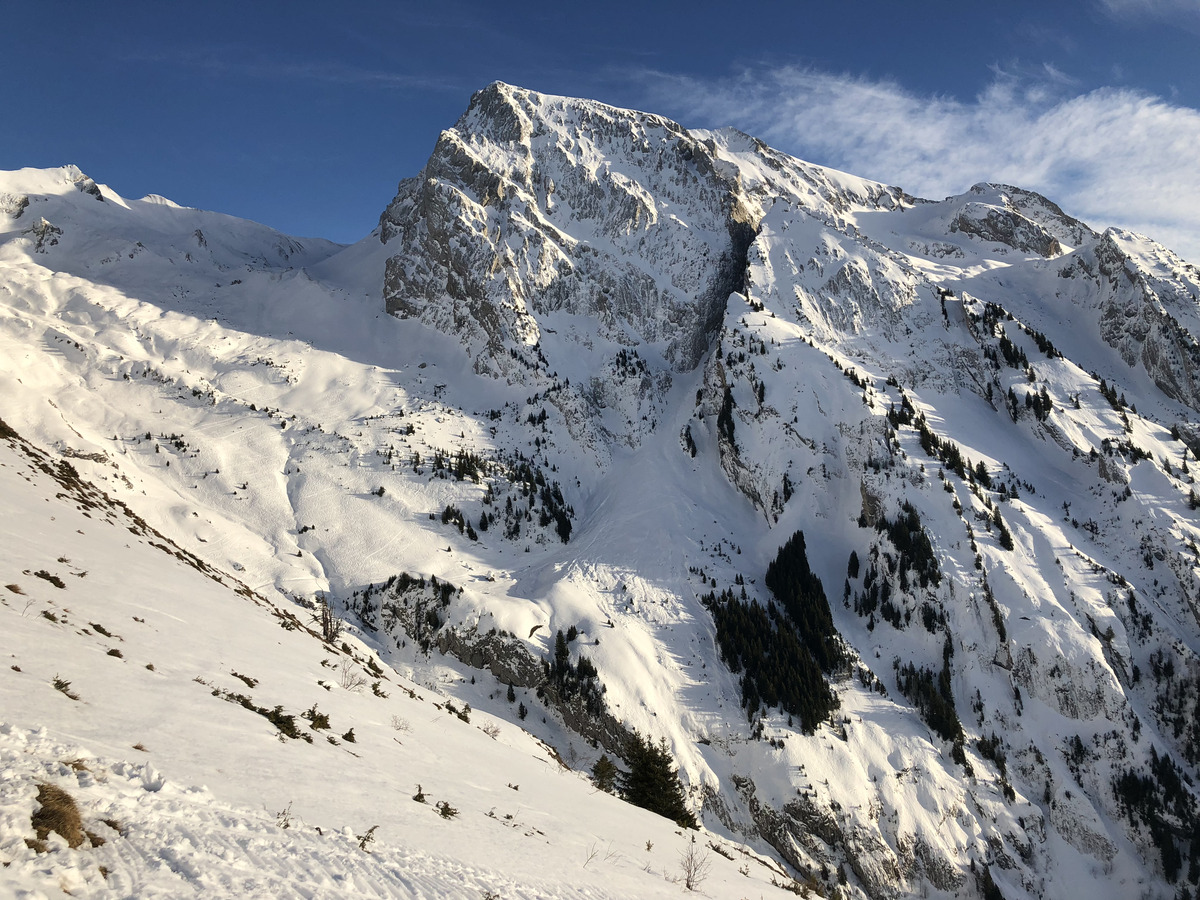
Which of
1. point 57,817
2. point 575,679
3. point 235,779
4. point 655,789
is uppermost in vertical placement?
point 57,817

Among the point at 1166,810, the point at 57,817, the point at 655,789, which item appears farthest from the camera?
the point at 1166,810

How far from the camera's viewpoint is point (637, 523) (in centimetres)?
7694

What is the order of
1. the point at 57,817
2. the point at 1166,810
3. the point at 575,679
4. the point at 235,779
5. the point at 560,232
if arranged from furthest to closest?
1. the point at 560,232
2. the point at 575,679
3. the point at 1166,810
4. the point at 235,779
5. the point at 57,817

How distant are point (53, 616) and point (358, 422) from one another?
263 feet

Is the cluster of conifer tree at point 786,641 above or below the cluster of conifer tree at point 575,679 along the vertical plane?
above

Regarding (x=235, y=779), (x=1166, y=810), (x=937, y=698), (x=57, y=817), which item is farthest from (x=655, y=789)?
(x=1166, y=810)

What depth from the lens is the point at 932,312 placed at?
98.9m

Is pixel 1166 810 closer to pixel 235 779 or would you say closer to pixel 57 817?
pixel 235 779

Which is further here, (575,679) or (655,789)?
(575,679)

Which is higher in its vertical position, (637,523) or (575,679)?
(637,523)

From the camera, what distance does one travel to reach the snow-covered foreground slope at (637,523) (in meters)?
16.8

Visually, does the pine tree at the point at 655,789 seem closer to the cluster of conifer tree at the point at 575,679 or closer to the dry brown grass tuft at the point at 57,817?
the cluster of conifer tree at the point at 575,679

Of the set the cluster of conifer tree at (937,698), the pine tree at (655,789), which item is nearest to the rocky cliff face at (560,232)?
the cluster of conifer tree at (937,698)

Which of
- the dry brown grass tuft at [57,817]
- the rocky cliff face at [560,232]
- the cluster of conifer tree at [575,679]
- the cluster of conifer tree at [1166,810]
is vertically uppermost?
the rocky cliff face at [560,232]
